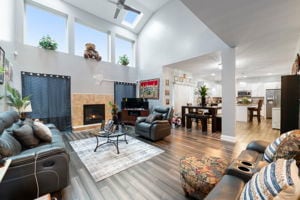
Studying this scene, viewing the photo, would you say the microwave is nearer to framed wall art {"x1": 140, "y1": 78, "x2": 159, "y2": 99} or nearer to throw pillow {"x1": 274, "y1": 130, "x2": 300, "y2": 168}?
framed wall art {"x1": 140, "y1": 78, "x2": 159, "y2": 99}

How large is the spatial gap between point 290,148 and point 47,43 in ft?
20.9

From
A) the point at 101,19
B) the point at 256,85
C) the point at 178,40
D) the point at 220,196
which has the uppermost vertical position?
the point at 101,19

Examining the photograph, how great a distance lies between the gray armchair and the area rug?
325 mm

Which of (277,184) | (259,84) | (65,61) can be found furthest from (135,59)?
(259,84)

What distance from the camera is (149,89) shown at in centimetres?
662

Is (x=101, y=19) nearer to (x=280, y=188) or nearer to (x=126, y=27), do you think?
(x=126, y=27)

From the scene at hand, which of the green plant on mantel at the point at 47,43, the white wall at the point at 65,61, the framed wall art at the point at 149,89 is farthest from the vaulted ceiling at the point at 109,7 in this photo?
the framed wall art at the point at 149,89

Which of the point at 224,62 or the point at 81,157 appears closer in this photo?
the point at 81,157

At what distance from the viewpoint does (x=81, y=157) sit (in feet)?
9.62

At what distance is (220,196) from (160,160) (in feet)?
6.32

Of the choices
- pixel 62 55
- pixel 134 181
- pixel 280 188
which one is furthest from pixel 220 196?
pixel 62 55

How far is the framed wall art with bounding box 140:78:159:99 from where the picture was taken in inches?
247

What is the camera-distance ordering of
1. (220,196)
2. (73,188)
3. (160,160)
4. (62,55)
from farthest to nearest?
(62,55)
(160,160)
(73,188)
(220,196)

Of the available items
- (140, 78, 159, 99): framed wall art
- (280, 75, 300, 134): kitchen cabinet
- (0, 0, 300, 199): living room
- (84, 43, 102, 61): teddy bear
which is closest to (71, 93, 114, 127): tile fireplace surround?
(0, 0, 300, 199): living room
